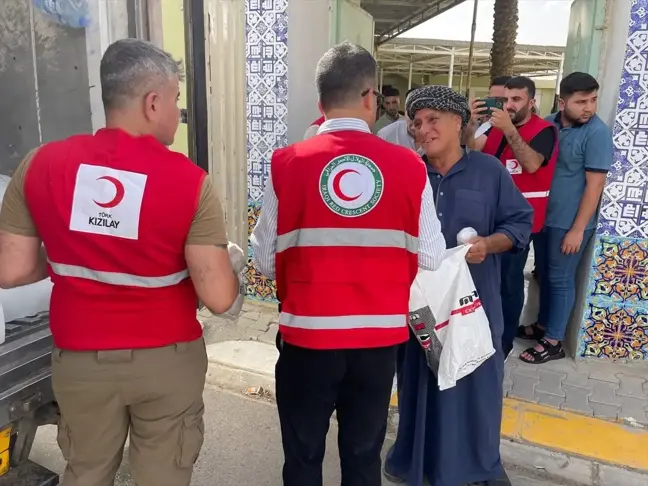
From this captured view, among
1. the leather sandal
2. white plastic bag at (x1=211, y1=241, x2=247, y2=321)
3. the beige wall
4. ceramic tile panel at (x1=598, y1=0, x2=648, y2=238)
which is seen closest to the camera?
white plastic bag at (x1=211, y1=241, x2=247, y2=321)

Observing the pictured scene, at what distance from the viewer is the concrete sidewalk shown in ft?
8.91

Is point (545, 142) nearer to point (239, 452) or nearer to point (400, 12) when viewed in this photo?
point (239, 452)

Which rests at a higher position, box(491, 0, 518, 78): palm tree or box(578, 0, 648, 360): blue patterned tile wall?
box(491, 0, 518, 78): palm tree

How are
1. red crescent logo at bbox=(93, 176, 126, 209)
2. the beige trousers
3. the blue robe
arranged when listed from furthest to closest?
the blue robe < the beige trousers < red crescent logo at bbox=(93, 176, 126, 209)

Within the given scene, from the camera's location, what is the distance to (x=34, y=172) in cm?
148

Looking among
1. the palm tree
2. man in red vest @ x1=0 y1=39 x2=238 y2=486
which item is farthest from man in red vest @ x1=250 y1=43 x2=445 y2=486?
the palm tree

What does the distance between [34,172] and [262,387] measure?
229 centimetres

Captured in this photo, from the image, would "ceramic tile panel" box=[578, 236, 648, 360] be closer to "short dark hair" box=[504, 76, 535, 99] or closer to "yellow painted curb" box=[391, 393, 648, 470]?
"yellow painted curb" box=[391, 393, 648, 470]

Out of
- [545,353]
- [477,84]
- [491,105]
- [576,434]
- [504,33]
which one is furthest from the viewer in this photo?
[477,84]

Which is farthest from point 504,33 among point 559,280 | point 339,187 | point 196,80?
point 339,187

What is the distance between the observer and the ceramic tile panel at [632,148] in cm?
320

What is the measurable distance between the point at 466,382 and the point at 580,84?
81.0 inches

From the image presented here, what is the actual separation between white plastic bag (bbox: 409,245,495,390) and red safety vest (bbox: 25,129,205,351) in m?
0.92

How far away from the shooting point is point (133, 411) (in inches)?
65.6
